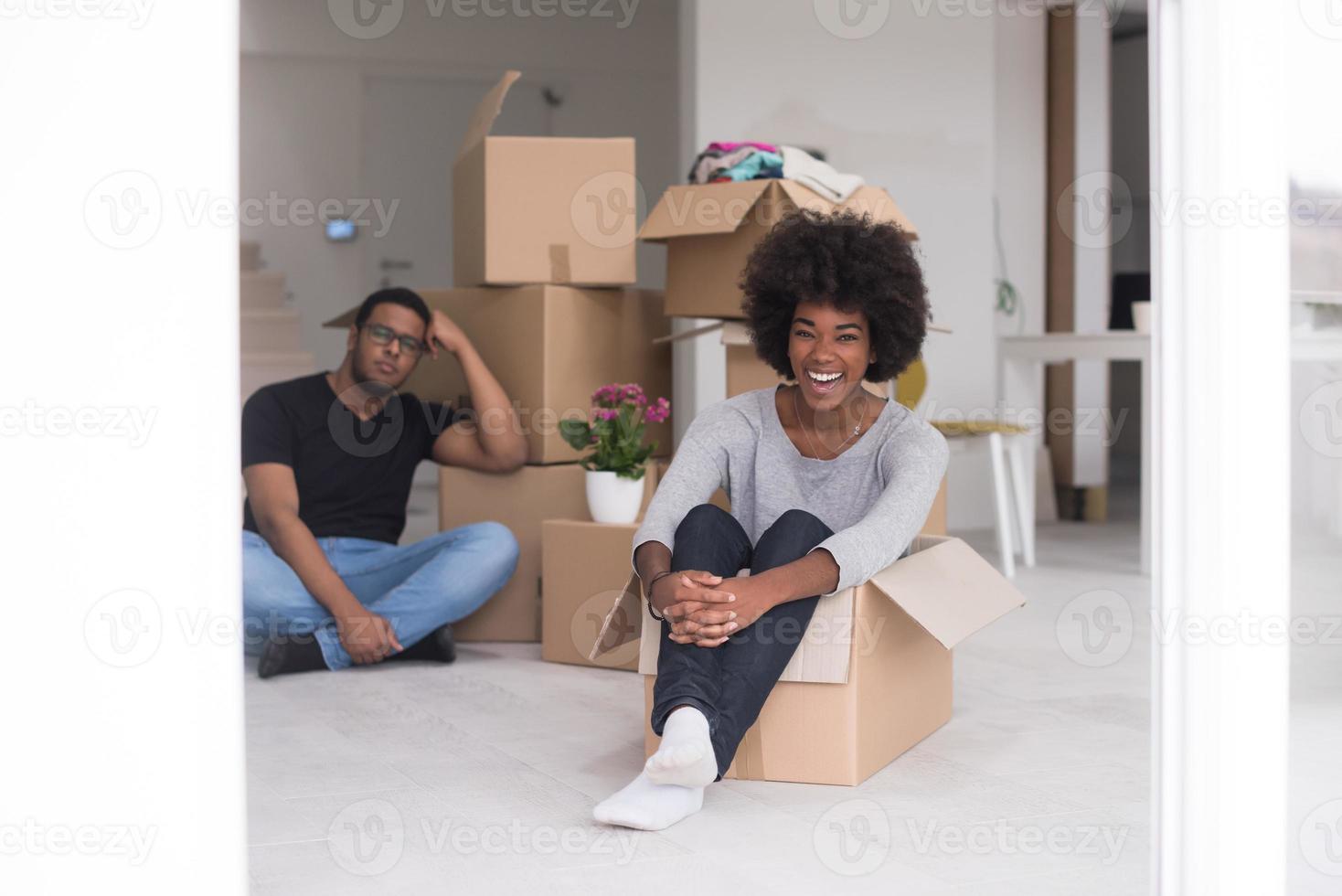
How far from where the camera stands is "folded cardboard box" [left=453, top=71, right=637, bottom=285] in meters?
3.22

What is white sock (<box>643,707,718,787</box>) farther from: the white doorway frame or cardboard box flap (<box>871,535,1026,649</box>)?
the white doorway frame

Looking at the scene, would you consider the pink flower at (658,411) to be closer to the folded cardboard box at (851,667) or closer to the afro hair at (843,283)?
the afro hair at (843,283)

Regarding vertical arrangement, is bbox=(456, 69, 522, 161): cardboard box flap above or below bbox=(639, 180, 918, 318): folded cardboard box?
above

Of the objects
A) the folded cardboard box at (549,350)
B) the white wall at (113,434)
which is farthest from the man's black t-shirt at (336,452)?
the white wall at (113,434)

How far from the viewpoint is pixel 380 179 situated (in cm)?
718

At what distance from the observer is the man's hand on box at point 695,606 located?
6.31 ft

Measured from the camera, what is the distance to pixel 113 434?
1.25 metres

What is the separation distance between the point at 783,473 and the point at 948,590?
32cm

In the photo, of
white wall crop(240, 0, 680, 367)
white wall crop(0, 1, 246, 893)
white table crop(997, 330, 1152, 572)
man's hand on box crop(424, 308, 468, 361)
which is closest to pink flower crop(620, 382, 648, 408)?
man's hand on box crop(424, 308, 468, 361)

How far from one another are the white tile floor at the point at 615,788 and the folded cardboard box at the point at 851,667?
4 centimetres

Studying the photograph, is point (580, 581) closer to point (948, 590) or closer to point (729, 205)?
point (729, 205)

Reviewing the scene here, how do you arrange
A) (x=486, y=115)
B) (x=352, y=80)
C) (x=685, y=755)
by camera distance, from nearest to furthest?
(x=685, y=755) → (x=486, y=115) → (x=352, y=80)

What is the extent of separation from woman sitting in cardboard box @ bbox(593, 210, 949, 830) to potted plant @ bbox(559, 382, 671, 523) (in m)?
0.61

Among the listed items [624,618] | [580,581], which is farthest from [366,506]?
[624,618]
